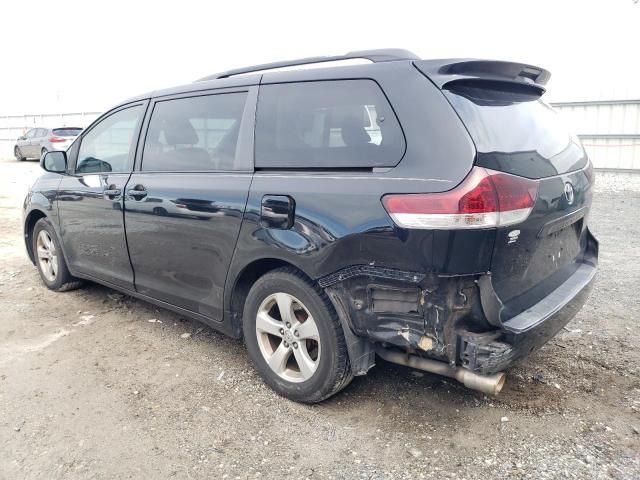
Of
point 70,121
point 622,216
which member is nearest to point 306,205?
point 622,216

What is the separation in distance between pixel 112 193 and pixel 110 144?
0.53 meters

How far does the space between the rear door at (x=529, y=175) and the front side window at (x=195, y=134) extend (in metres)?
1.46

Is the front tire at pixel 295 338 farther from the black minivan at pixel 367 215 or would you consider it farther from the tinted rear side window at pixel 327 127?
the tinted rear side window at pixel 327 127

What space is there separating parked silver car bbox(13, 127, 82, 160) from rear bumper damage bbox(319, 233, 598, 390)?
19.0m

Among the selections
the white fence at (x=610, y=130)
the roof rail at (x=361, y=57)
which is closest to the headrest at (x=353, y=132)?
the roof rail at (x=361, y=57)

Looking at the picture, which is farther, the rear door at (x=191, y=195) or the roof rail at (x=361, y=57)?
the rear door at (x=191, y=195)

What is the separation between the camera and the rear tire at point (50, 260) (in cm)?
496

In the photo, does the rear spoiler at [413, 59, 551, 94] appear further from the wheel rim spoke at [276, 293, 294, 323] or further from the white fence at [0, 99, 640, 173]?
the white fence at [0, 99, 640, 173]

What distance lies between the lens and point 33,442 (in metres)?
2.74

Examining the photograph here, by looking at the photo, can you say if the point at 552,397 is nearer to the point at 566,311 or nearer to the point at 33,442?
the point at 566,311

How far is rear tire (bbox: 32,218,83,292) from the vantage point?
4.96m

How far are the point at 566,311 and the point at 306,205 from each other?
5.05 ft

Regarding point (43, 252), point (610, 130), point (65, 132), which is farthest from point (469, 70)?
point (65, 132)

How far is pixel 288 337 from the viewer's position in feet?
9.98
